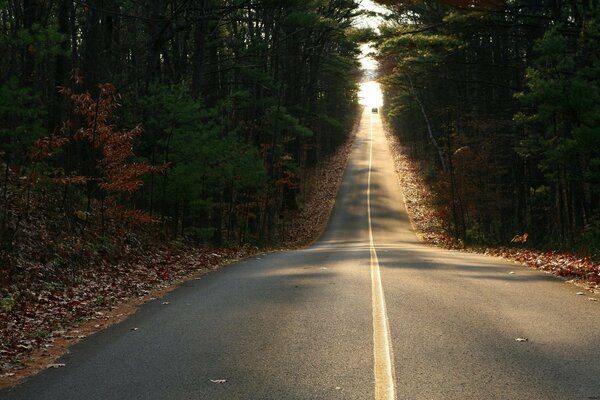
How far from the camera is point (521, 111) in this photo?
Result: 27.0 metres

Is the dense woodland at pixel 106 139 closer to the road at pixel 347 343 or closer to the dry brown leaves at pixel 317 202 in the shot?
the road at pixel 347 343

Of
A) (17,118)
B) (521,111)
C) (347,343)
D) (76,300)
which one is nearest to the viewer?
(347,343)

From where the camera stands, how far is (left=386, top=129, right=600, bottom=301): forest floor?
13875mm

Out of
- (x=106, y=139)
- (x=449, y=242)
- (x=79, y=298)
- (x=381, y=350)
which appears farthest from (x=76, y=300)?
(x=449, y=242)

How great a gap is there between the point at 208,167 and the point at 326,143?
5560 cm

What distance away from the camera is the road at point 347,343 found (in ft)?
19.0

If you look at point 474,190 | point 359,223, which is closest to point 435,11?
point 474,190

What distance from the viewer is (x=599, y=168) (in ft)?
59.6

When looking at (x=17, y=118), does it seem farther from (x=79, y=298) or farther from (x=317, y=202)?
(x=317, y=202)

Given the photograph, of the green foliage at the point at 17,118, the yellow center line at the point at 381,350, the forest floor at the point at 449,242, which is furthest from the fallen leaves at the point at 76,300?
the forest floor at the point at 449,242

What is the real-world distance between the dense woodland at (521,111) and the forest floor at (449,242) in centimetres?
98

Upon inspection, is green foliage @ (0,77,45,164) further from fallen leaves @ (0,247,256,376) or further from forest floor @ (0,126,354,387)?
fallen leaves @ (0,247,256,376)

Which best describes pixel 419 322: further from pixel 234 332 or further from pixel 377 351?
pixel 234 332

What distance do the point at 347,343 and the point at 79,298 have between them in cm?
605
